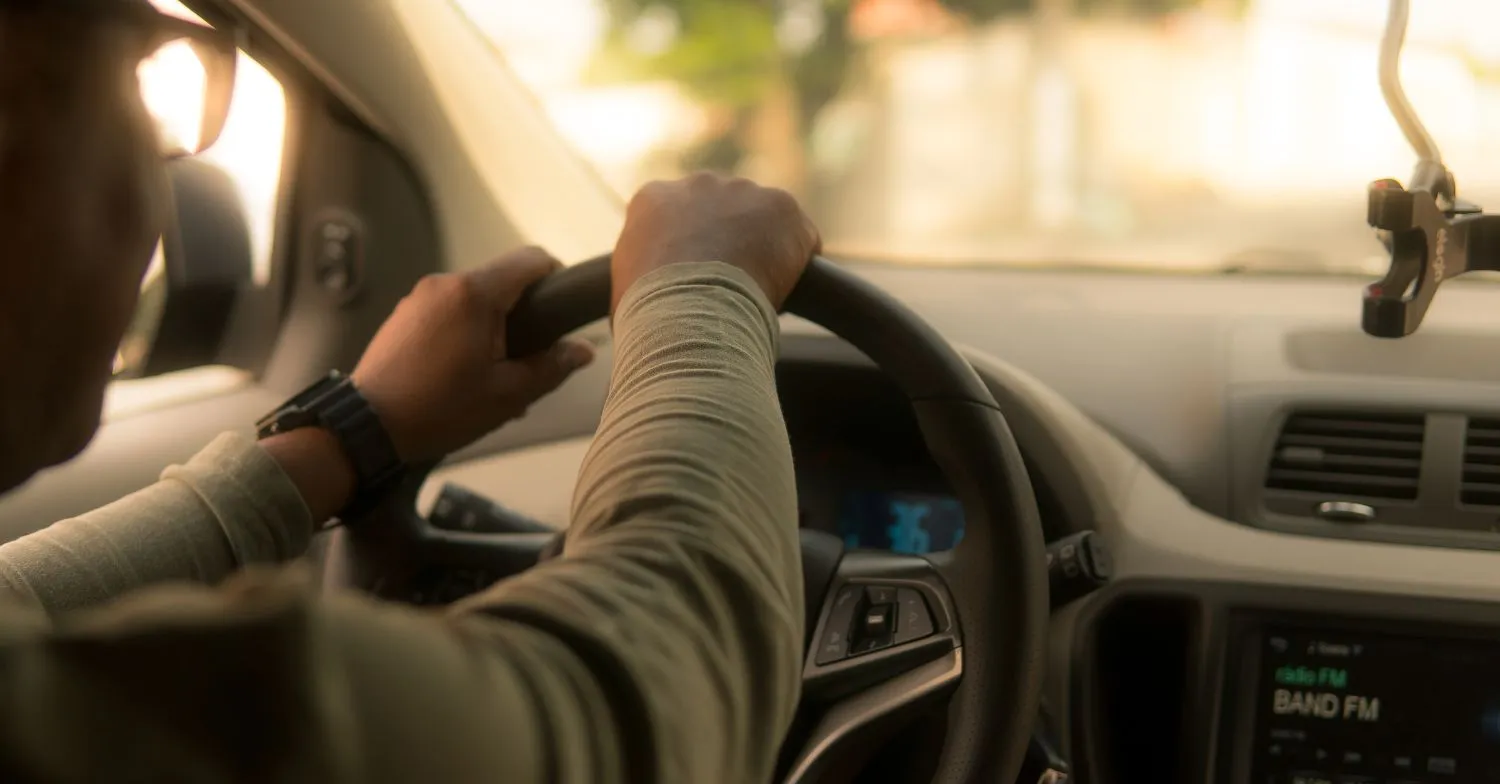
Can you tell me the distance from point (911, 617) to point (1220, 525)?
45 cm

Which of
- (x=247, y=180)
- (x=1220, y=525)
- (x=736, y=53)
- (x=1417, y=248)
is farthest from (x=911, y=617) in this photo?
(x=736, y=53)

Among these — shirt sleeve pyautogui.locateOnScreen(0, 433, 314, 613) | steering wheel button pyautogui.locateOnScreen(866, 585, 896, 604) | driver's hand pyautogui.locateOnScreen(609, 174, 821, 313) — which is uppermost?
driver's hand pyautogui.locateOnScreen(609, 174, 821, 313)

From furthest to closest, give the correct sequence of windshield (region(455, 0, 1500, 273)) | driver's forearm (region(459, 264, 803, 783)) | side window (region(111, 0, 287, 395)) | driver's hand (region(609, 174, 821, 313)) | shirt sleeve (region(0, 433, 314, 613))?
windshield (region(455, 0, 1500, 273)), side window (region(111, 0, 287, 395)), shirt sleeve (region(0, 433, 314, 613)), driver's hand (region(609, 174, 821, 313)), driver's forearm (region(459, 264, 803, 783))

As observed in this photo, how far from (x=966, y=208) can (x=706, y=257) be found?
11.0 meters

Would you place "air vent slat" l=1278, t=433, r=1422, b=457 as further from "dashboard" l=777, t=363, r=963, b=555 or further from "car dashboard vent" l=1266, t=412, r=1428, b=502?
"dashboard" l=777, t=363, r=963, b=555

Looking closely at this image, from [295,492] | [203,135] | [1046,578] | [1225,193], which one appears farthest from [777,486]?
[1225,193]

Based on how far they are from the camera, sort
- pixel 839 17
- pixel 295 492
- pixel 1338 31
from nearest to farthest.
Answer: pixel 295 492
pixel 1338 31
pixel 839 17

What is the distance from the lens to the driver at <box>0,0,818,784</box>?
27.4 inches

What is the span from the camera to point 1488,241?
177 centimetres

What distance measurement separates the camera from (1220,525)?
175 cm

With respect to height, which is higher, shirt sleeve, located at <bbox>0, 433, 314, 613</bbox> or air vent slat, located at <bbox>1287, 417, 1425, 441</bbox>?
air vent slat, located at <bbox>1287, 417, 1425, 441</bbox>

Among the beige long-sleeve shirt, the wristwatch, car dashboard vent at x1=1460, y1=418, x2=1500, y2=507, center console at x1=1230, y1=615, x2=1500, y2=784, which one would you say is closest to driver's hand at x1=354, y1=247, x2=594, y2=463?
the wristwatch

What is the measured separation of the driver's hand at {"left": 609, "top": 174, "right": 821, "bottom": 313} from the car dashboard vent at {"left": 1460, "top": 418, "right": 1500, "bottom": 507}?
0.83 m

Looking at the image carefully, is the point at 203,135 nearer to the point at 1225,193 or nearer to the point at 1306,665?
the point at 1306,665
